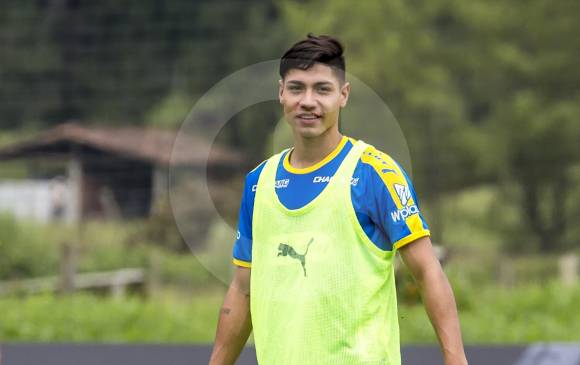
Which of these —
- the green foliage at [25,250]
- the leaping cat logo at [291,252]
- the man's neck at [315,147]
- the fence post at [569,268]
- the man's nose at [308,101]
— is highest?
the man's nose at [308,101]

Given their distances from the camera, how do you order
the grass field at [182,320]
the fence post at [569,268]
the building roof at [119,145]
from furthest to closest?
the building roof at [119,145]
the fence post at [569,268]
the grass field at [182,320]

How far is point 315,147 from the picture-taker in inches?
138

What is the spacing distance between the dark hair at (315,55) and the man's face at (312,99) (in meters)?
0.01

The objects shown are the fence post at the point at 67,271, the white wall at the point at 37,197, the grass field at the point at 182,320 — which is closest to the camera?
the grass field at the point at 182,320

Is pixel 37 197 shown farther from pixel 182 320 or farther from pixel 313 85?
pixel 313 85

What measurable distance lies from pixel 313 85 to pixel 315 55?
85 mm

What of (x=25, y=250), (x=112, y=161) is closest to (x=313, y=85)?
(x=25, y=250)

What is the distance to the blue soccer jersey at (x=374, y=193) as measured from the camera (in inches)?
133

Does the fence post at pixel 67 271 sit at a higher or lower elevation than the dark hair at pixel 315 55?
lower

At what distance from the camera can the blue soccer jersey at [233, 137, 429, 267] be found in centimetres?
337

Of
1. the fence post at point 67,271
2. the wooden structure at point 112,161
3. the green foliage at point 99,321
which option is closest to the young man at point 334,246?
the green foliage at point 99,321

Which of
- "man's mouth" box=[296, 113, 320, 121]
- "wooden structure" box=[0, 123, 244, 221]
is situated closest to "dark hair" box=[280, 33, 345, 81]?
"man's mouth" box=[296, 113, 320, 121]

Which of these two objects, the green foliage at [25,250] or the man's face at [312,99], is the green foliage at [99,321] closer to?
the green foliage at [25,250]

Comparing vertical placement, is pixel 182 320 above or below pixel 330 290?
below
